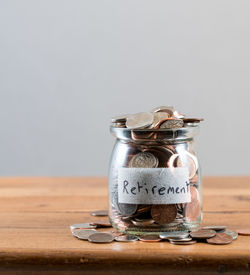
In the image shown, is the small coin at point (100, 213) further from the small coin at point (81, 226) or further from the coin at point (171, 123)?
the coin at point (171, 123)

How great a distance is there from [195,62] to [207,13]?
245 mm

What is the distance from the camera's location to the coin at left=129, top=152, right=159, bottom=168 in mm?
711

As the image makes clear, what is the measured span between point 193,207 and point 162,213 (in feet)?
0.19

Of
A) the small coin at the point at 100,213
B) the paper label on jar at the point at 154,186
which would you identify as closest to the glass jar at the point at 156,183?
the paper label on jar at the point at 154,186

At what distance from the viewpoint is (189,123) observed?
749 millimetres

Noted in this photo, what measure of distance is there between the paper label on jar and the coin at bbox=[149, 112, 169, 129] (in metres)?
0.06

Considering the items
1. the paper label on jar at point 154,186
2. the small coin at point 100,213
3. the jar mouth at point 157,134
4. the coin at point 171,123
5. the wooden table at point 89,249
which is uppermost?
the coin at point 171,123

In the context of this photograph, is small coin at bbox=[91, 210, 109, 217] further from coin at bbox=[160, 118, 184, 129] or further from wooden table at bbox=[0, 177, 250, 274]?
coin at bbox=[160, 118, 184, 129]

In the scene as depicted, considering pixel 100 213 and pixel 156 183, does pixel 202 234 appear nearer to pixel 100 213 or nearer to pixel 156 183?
pixel 156 183

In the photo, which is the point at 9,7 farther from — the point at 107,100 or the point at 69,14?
the point at 107,100

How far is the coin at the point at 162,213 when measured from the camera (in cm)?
71

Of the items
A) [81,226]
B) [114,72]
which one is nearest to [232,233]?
[81,226]

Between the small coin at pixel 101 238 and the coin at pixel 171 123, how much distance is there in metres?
0.17

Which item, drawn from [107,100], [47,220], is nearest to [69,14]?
[107,100]
